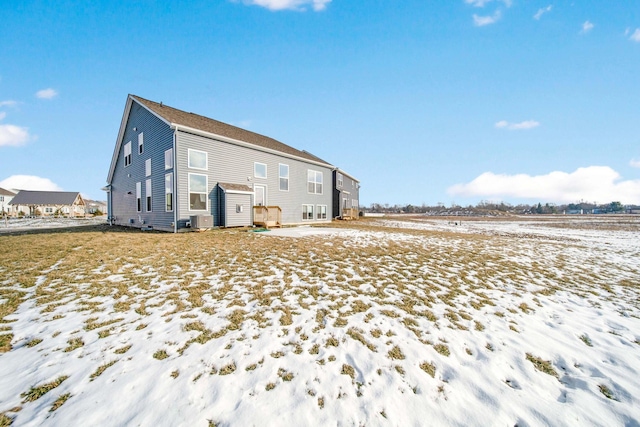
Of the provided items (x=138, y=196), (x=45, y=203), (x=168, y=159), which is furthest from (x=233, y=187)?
(x=45, y=203)

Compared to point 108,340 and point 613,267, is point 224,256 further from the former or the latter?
point 613,267

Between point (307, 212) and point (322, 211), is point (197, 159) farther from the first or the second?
point (322, 211)

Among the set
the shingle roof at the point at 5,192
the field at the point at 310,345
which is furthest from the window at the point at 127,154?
the shingle roof at the point at 5,192

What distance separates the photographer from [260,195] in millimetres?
17047

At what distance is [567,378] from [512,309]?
184 cm

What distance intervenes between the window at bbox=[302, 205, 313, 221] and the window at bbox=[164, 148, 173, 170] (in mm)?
10066

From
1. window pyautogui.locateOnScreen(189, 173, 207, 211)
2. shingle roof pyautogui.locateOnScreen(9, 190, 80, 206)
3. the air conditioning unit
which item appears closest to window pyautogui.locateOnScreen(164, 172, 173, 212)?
window pyautogui.locateOnScreen(189, 173, 207, 211)

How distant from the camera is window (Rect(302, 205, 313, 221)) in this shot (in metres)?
20.7

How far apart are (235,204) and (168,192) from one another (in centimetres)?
352

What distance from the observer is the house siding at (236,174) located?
13031 mm

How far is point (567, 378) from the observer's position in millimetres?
2904

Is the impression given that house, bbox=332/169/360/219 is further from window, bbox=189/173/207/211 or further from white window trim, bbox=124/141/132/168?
white window trim, bbox=124/141/132/168

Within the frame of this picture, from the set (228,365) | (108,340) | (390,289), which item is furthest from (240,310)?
(390,289)

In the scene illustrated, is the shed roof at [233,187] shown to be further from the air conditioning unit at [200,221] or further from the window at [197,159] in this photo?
the air conditioning unit at [200,221]
